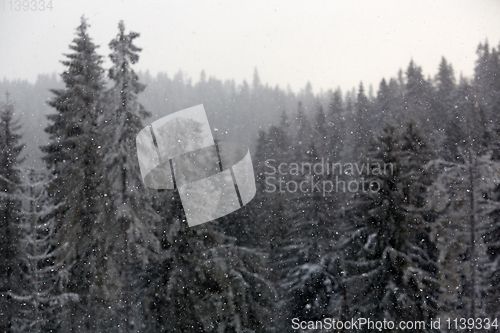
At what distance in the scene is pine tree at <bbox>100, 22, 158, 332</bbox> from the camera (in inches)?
482

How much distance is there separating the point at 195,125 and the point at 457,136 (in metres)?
26.4

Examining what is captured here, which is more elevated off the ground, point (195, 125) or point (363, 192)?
point (195, 125)

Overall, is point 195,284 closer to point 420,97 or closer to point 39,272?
point 39,272

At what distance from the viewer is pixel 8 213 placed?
13664 mm

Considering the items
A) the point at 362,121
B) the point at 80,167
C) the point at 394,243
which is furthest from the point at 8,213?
the point at 362,121

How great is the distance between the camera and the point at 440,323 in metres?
13.8

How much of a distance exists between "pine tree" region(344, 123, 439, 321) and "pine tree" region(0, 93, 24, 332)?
13.7 meters

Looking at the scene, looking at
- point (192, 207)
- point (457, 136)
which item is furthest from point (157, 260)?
point (457, 136)

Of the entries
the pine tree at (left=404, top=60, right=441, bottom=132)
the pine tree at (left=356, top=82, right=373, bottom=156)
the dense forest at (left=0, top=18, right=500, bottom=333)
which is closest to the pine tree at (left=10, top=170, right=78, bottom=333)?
the dense forest at (left=0, top=18, right=500, bottom=333)

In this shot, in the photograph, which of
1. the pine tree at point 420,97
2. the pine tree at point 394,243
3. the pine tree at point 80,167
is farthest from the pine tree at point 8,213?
the pine tree at point 420,97

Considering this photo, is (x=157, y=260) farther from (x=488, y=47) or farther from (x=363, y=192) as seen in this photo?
(x=488, y=47)

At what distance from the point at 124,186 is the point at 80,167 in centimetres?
181

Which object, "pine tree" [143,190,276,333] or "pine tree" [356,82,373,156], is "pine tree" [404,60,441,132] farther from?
"pine tree" [143,190,276,333]

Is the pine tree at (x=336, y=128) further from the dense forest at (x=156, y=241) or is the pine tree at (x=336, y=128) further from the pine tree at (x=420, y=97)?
the dense forest at (x=156, y=241)
